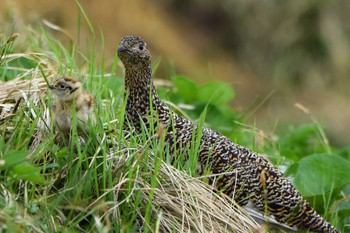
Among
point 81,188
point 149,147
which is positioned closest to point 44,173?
point 81,188

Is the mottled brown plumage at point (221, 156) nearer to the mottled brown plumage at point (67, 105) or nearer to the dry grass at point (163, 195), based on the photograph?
the dry grass at point (163, 195)

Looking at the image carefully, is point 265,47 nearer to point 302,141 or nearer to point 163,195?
point 302,141

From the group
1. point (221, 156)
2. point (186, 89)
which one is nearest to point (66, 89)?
point (221, 156)

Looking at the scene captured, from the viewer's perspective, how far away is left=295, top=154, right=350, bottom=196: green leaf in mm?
6078

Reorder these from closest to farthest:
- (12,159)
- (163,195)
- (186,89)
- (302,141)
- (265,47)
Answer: (12,159), (163,195), (186,89), (302,141), (265,47)

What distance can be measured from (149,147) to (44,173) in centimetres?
73

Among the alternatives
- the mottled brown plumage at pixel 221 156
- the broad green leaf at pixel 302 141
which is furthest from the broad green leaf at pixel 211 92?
the mottled brown plumage at pixel 221 156

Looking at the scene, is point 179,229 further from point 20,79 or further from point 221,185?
point 20,79

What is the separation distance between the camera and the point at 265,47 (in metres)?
15.8

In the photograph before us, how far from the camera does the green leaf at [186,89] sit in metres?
7.40

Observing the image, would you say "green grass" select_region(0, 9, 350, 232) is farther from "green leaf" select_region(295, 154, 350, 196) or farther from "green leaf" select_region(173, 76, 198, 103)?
"green leaf" select_region(173, 76, 198, 103)

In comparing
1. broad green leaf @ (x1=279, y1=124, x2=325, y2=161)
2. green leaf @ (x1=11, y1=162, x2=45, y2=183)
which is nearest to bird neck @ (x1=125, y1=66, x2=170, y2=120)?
green leaf @ (x1=11, y1=162, x2=45, y2=183)

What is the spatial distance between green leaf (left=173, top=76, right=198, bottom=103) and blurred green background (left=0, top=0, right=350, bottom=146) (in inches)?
274

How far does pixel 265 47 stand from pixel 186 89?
28.0 feet
